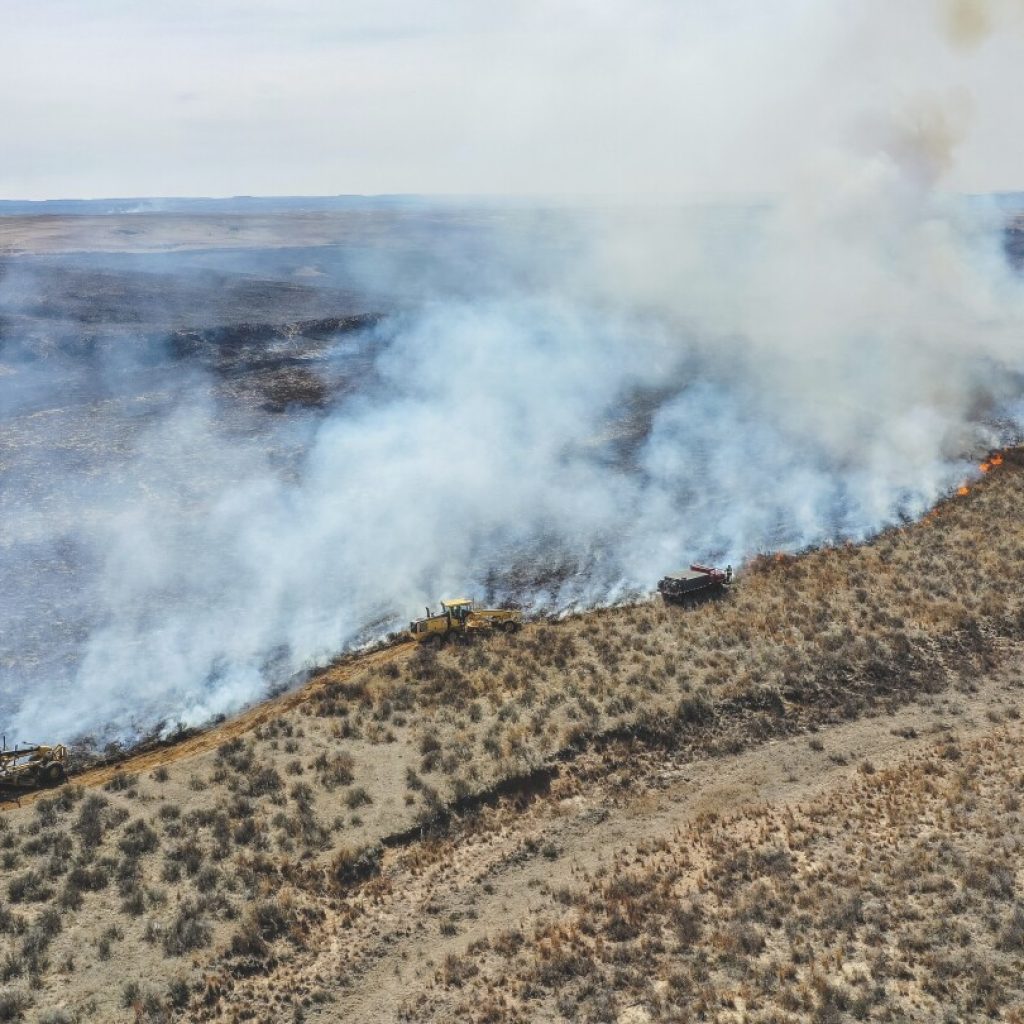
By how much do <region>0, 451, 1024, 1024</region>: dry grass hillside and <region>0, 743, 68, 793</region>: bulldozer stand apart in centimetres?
94

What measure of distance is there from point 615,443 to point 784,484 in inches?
434

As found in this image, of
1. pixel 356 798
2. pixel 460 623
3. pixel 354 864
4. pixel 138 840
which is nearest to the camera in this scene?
pixel 354 864

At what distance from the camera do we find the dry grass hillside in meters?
17.1

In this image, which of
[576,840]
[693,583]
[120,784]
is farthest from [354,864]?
[693,583]

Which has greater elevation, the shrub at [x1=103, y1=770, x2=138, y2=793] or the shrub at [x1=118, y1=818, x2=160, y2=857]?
the shrub at [x1=118, y1=818, x2=160, y2=857]

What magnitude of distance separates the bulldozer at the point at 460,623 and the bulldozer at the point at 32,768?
12.4 meters

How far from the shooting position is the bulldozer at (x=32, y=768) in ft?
80.6

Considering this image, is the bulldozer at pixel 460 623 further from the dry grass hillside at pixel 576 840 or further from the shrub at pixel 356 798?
the shrub at pixel 356 798

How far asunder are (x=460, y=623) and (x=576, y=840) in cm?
1173

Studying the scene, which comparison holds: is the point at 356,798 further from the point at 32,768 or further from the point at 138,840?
the point at 32,768

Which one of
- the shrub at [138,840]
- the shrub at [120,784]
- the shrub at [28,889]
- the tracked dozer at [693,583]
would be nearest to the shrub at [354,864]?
the shrub at [138,840]

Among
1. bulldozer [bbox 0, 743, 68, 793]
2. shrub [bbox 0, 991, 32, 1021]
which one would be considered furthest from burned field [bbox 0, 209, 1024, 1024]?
bulldozer [bbox 0, 743, 68, 793]

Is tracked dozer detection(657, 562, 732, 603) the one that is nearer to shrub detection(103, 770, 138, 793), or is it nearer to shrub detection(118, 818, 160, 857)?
shrub detection(103, 770, 138, 793)

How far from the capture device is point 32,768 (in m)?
24.8
